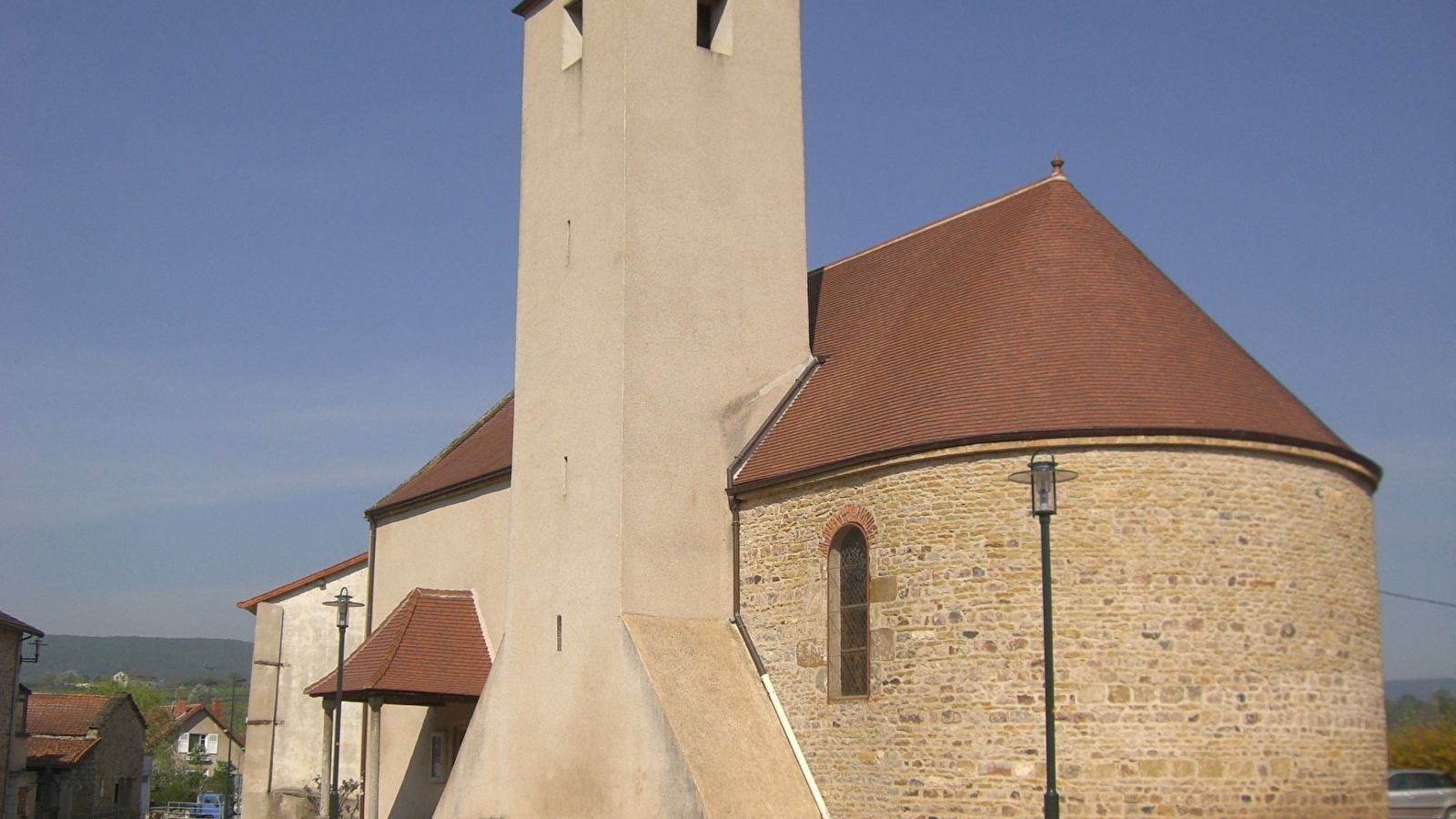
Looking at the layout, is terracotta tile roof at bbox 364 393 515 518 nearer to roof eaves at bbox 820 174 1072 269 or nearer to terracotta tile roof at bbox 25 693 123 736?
roof eaves at bbox 820 174 1072 269

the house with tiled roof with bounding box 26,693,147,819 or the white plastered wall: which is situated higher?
the white plastered wall

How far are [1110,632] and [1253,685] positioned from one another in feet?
5.30

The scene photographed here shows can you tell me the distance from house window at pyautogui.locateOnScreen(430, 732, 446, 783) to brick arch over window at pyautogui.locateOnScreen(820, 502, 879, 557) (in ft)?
30.8

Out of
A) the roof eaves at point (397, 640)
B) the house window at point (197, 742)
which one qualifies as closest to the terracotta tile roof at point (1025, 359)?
the roof eaves at point (397, 640)

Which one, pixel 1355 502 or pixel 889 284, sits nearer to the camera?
pixel 1355 502

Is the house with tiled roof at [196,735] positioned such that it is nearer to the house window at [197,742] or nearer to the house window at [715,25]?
the house window at [197,742]

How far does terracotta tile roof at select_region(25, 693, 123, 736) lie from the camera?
46094 mm

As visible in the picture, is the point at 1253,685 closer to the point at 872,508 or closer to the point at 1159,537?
the point at 1159,537

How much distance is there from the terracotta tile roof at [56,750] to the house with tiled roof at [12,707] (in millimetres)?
3725

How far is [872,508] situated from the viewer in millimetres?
16547

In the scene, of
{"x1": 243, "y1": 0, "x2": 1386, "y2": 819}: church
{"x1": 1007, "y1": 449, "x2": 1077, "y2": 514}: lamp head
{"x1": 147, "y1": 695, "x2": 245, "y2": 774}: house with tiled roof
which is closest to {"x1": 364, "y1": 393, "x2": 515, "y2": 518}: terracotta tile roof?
{"x1": 243, "y1": 0, "x2": 1386, "y2": 819}: church

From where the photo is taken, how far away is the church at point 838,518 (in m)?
14.8

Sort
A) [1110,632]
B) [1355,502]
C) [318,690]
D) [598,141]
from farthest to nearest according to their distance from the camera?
1. [318,690]
2. [598,141]
3. [1355,502]
4. [1110,632]

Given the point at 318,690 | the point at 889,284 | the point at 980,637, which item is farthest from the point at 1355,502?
the point at 318,690
